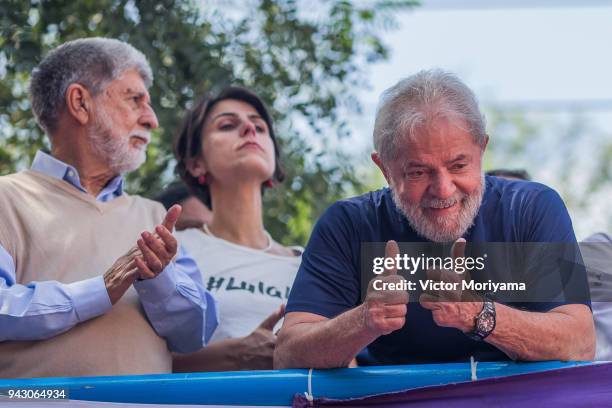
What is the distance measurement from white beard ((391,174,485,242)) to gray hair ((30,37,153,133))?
148 cm

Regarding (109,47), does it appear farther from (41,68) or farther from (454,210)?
(454,210)

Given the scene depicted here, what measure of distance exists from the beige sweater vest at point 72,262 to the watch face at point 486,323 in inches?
52.0

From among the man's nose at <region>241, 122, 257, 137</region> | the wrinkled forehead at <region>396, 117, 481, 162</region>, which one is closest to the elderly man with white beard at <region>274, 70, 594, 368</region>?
the wrinkled forehead at <region>396, 117, 481, 162</region>

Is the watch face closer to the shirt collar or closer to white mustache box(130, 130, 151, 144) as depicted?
the shirt collar

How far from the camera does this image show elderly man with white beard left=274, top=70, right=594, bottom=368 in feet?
8.87

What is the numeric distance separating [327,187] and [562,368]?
3.51 metres

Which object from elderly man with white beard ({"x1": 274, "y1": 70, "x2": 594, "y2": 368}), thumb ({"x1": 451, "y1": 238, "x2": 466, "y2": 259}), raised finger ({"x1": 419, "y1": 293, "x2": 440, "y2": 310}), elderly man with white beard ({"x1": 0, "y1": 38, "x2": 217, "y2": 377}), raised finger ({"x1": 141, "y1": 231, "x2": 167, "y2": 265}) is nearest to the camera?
raised finger ({"x1": 419, "y1": 293, "x2": 440, "y2": 310})

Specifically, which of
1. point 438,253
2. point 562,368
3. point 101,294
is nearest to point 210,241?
point 101,294

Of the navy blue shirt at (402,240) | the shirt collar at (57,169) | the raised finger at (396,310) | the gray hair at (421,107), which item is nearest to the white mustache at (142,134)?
the shirt collar at (57,169)

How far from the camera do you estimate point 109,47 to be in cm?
395

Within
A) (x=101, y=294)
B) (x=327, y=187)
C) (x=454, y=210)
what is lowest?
(x=101, y=294)

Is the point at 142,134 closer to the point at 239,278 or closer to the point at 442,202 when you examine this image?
the point at 239,278

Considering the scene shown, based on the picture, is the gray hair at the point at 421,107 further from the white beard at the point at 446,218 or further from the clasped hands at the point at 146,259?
Answer: the clasped hands at the point at 146,259

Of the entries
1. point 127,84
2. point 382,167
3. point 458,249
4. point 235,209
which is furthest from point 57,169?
point 458,249
